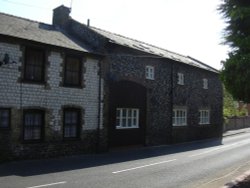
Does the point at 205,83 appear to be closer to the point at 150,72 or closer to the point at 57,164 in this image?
the point at 150,72

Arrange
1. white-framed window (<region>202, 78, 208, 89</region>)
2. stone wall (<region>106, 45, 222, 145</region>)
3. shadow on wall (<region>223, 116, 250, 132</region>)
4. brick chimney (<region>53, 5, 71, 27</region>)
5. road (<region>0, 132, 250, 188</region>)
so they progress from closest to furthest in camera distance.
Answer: road (<region>0, 132, 250, 188</region>), stone wall (<region>106, 45, 222, 145</region>), brick chimney (<region>53, 5, 71, 27</region>), white-framed window (<region>202, 78, 208, 89</region>), shadow on wall (<region>223, 116, 250, 132</region>)

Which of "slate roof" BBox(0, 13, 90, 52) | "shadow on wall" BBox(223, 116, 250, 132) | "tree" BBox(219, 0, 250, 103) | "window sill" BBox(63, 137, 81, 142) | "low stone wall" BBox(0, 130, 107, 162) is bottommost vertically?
"low stone wall" BBox(0, 130, 107, 162)

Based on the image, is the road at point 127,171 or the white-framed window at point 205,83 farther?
the white-framed window at point 205,83

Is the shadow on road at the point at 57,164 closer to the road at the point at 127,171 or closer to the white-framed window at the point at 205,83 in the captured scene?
the road at the point at 127,171

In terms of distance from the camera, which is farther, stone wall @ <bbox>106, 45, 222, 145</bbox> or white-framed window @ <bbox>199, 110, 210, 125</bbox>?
white-framed window @ <bbox>199, 110, 210, 125</bbox>

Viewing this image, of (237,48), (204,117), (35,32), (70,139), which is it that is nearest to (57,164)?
(70,139)

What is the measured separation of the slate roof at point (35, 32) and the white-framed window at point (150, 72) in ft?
19.7

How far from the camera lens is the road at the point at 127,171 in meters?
12.5

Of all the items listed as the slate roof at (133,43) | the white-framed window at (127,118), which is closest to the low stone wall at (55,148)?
the white-framed window at (127,118)

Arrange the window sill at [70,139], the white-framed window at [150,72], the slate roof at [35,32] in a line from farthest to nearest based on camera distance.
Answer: the white-framed window at [150,72], the window sill at [70,139], the slate roof at [35,32]

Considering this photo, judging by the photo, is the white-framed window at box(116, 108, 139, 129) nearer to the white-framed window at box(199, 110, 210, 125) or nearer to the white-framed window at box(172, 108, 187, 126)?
the white-framed window at box(172, 108, 187, 126)

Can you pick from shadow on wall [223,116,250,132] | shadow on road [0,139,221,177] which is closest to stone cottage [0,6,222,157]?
shadow on road [0,139,221,177]

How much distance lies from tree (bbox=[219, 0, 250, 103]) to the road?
3071 mm

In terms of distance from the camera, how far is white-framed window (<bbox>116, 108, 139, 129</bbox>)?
80.4 ft
